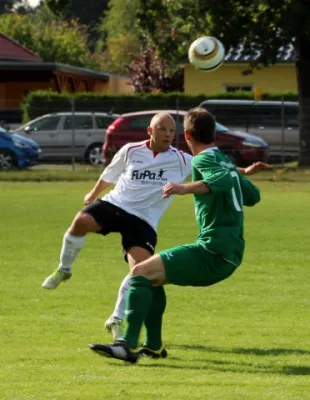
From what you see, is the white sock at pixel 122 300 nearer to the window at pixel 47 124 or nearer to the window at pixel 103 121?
the window at pixel 47 124

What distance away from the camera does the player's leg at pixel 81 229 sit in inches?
354

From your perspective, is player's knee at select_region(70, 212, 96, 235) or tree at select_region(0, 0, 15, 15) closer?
player's knee at select_region(70, 212, 96, 235)

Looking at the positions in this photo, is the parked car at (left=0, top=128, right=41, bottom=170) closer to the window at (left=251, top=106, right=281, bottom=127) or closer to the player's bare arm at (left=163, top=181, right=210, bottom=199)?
the window at (left=251, top=106, right=281, bottom=127)

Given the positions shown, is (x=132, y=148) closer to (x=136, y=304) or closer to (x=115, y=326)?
(x=115, y=326)

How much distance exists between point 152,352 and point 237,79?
42.2 m

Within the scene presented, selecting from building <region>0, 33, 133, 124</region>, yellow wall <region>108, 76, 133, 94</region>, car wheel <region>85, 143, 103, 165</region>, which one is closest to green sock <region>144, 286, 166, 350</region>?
car wheel <region>85, 143, 103, 165</region>

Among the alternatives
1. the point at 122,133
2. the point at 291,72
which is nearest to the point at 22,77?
the point at 291,72

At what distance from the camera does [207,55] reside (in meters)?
20.7

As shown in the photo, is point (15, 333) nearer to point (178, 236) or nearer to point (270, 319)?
point (270, 319)

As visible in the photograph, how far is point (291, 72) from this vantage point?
5009 centimetres

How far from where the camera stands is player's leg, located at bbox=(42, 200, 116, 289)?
8984 mm

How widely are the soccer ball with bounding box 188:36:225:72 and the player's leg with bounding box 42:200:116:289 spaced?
1133cm

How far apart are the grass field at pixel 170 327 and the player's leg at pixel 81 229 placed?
46cm

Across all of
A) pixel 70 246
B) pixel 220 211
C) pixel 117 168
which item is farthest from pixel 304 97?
pixel 220 211
